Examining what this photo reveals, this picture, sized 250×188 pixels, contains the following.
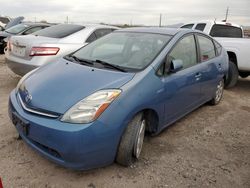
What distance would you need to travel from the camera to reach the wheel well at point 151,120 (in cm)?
332

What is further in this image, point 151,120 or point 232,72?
point 232,72

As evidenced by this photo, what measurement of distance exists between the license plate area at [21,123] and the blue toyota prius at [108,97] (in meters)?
0.01

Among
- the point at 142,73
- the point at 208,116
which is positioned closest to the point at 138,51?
the point at 142,73

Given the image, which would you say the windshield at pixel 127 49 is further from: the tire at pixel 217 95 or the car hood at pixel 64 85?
the tire at pixel 217 95

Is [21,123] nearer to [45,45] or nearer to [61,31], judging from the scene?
[45,45]

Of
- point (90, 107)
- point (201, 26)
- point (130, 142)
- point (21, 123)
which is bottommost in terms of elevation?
point (130, 142)

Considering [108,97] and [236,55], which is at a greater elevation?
[108,97]

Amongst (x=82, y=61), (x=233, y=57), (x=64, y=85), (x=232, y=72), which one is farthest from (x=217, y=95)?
(x=64, y=85)

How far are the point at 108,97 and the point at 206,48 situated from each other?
108 inches

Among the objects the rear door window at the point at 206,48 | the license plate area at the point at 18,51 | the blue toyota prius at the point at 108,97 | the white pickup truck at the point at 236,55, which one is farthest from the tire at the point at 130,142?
the white pickup truck at the point at 236,55

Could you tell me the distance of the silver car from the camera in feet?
17.1

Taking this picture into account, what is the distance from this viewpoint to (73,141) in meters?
2.53

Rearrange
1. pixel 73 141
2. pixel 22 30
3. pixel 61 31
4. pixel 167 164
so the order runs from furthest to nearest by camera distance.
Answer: pixel 22 30 < pixel 61 31 < pixel 167 164 < pixel 73 141

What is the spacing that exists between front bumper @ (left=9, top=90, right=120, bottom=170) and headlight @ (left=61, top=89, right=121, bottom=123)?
62 mm
